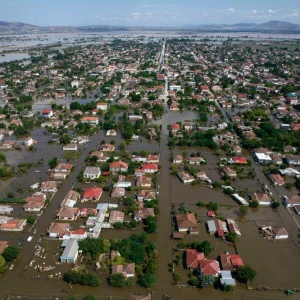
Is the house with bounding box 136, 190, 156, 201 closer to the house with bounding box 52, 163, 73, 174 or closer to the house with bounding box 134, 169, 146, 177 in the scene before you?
the house with bounding box 134, 169, 146, 177

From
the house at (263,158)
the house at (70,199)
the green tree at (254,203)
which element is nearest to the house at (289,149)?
the house at (263,158)

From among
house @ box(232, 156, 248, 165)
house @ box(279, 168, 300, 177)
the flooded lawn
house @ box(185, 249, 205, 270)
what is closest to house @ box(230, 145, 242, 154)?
house @ box(232, 156, 248, 165)

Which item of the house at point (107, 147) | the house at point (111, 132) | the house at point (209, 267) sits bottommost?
the house at point (111, 132)

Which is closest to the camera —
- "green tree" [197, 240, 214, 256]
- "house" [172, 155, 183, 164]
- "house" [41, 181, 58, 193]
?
"green tree" [197, 240, 214, 256]

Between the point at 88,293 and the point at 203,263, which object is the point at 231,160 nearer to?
the point at 203,263

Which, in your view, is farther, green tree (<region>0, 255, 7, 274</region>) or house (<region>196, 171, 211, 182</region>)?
house (<region>196, 171, 211, 182</region>)

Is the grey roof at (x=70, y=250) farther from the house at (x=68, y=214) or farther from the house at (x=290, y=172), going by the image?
the house at (x=290, y=172)
